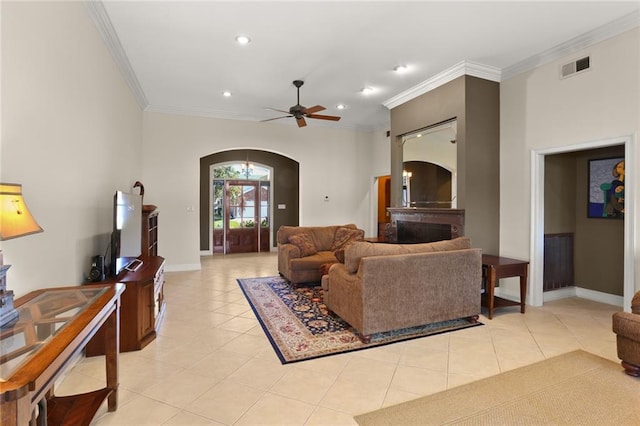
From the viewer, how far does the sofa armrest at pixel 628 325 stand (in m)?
2.43

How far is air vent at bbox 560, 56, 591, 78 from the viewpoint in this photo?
3747 mm

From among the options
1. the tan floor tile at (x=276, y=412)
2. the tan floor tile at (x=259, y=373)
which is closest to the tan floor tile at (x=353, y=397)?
the tan floor tile at (x=276, y=412)

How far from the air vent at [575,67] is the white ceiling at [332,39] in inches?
6.0

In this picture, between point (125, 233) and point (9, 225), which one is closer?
point (9, 225)

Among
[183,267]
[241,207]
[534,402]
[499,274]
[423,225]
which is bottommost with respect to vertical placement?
[534,402]

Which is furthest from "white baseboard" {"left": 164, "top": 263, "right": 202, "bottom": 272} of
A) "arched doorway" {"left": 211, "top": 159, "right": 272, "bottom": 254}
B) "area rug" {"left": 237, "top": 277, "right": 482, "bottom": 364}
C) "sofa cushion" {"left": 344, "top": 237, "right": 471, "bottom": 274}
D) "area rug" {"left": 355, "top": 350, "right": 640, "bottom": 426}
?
"area rug" {"left": 355, "top": 350, "right": 640, "bottom": 426}

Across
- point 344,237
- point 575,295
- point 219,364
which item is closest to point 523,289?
point 575,295

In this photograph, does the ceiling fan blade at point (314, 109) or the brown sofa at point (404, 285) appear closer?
the brown sofa at point (404, 285)

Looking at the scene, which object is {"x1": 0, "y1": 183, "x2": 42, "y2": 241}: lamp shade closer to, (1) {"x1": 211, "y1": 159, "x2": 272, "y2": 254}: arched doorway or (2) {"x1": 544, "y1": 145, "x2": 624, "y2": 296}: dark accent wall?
(2) {"x1": 544, "y1": 145, "x2": 624, "y2": 296}: dark accent wall

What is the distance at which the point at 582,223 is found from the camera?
15.5 feet

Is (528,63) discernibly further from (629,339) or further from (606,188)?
(629,339)

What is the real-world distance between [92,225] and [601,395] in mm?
4534

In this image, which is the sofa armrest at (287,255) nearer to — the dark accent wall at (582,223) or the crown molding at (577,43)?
the dark accent wall at (582,223)

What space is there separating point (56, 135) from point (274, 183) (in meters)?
6.95
